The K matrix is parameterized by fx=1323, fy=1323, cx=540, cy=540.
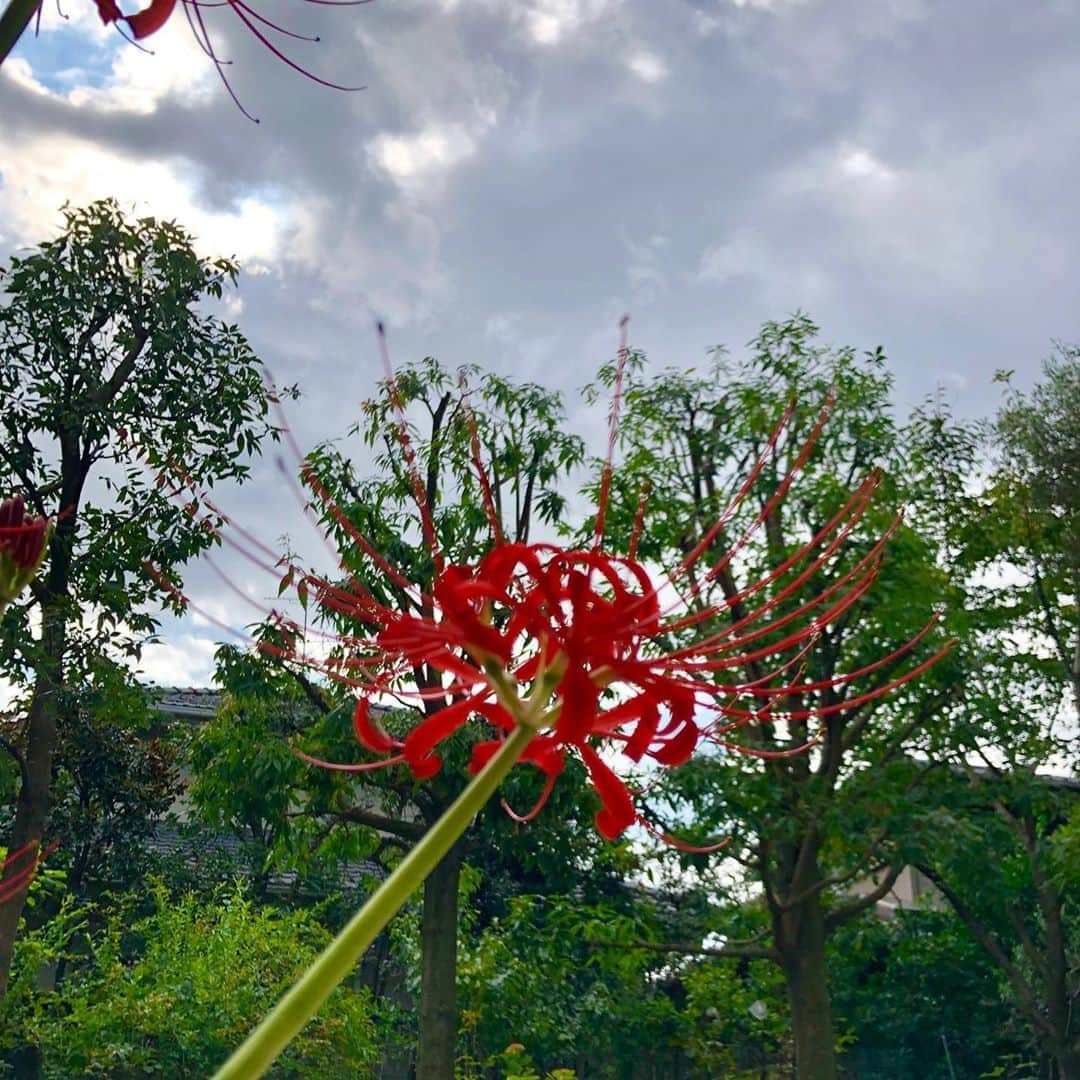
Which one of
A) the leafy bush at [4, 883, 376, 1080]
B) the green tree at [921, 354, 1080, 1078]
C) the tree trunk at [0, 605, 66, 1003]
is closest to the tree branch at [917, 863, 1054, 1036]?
the green tree at [921, 354, 1080, 1078]

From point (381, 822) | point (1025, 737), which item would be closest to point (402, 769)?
→ point (381, 822)

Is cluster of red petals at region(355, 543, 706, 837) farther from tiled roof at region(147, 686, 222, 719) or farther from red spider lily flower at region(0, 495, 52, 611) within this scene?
tiled roof at region(147, 686, 222, 719)

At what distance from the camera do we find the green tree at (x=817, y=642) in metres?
7.30

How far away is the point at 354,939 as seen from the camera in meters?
0.41

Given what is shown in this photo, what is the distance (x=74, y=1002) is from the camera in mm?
8484

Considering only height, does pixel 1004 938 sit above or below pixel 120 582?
below

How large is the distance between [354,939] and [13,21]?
383 millimetres

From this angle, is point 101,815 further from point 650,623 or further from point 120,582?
point 650,623

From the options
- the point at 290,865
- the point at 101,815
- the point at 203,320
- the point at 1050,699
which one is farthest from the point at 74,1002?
the point at 1050,699

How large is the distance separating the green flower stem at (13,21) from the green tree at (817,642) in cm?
663

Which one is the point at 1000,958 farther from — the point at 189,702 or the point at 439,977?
the point at 189,702

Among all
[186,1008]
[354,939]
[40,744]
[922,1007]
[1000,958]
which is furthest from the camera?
[922,1007]

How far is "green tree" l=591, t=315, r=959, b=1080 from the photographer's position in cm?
730

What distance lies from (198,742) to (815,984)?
13.3 ft
